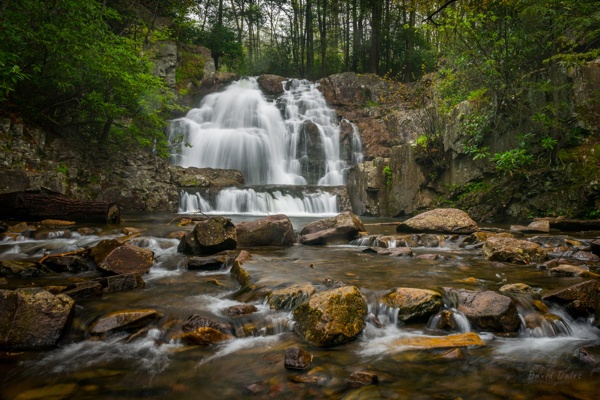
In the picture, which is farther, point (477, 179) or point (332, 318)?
point (477, 179)

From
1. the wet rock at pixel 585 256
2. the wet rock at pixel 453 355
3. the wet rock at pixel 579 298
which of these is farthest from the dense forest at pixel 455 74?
the wet rock at pixel 453 355

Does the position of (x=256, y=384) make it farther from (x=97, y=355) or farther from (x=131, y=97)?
(x=131, y=97)

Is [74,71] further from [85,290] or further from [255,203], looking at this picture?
[85,290]

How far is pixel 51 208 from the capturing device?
8.86m

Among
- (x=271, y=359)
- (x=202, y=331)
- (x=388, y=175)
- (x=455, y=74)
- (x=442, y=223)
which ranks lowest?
(x=271, y=359)

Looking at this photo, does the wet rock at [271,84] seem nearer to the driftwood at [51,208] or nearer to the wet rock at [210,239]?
the driftwood at [51,208]

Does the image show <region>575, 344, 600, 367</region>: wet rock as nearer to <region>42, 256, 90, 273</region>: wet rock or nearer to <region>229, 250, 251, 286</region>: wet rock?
<region>229, 250, 251, 286</region>: wet rock

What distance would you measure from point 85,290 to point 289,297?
2.47 meters

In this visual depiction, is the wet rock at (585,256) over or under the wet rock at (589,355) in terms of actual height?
over

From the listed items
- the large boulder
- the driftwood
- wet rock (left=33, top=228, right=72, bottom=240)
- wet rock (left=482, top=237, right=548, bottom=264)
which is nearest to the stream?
wet rock (left=482, top=237, right=548, bottom=264)

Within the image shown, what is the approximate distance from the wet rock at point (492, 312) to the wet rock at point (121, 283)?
13.3 ft

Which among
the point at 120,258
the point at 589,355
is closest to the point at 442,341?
the point at 589,355

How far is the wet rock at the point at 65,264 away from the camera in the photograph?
18.0 feet

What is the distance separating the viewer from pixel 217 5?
29297 mm
